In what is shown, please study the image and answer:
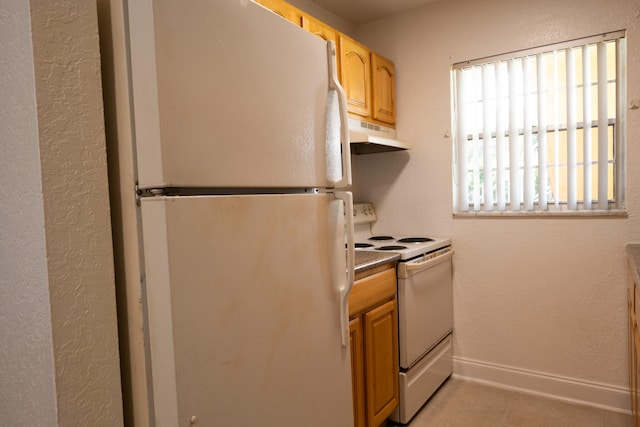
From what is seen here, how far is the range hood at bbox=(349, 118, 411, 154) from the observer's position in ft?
7.49

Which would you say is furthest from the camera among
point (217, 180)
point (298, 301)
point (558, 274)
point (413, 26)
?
point (413, 26)

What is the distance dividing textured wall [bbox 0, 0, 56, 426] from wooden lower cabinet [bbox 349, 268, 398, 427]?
115 centimetres

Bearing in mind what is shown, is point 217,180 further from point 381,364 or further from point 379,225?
point 379,225

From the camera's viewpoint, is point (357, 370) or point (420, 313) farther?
point (420, 313)

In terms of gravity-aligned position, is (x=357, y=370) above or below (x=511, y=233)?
below

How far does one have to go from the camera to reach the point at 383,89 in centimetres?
273

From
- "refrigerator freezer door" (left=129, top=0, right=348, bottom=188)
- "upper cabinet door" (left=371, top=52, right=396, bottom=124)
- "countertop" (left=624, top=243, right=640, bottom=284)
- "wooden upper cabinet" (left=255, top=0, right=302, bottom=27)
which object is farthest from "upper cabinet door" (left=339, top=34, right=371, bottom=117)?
"countertop" (left=624, top=243, right=640, bottom=284)

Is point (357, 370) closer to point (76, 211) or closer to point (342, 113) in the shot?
point (342, 113)

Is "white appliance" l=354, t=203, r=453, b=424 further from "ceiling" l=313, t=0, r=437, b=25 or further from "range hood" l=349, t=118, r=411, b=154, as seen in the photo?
"ceiling" l=313, t=0, r=437, b=25

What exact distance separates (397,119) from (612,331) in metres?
1.83

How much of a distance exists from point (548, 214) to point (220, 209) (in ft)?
7.12

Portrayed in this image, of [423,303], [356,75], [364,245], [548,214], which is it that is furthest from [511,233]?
[356,75]

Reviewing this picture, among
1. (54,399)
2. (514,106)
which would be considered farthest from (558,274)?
(54,399)

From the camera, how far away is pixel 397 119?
293cm
